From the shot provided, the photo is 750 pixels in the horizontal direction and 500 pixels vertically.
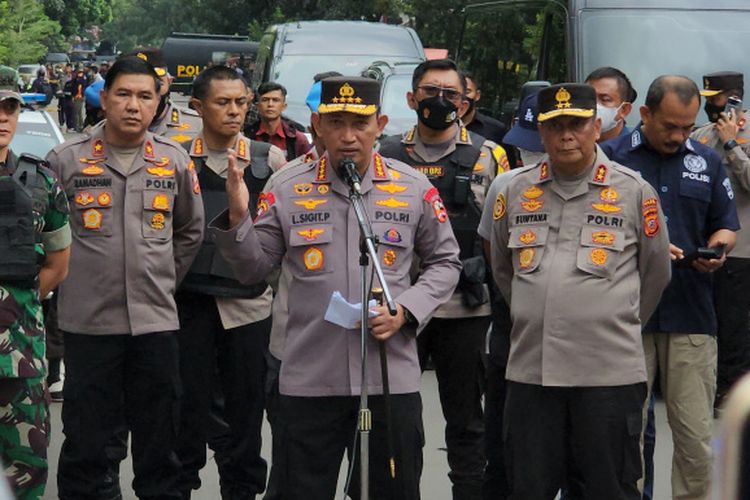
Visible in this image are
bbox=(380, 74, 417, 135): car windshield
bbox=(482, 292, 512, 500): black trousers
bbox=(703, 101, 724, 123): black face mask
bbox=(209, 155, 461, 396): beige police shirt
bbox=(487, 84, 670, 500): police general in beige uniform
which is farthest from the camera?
bbox=(380, 74, 417, 135): car windshield

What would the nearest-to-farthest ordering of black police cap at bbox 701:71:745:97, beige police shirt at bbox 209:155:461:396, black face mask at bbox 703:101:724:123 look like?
beige police shirt at bbox 209:155:461:396
black police cap at bbox 701:71:745:97
black face mask at bbox 703:101:724:123

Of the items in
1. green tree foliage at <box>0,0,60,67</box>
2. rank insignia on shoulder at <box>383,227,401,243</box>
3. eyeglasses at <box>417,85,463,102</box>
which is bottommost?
green tree foliage at <box>0,0,60,67</box>

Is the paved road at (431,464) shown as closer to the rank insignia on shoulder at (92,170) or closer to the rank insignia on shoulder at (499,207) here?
the rank insignia on shoulder at (92,170)

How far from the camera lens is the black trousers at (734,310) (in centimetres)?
810

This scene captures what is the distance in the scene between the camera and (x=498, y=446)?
5.65 metres

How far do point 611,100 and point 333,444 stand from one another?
2555mm

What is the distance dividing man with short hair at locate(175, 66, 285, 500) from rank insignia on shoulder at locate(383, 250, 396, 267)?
1.43 meters

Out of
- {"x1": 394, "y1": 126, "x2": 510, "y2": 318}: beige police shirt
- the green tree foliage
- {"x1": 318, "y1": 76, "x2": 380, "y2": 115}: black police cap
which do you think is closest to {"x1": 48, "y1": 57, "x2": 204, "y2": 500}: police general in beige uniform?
{"x1": 394, "y1": 126, "x2": 510, "y2": 318}: beige police shirt

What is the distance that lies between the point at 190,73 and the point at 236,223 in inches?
1301

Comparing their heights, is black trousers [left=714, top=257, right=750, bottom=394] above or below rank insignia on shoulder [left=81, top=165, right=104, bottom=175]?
below

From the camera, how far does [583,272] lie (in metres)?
4.78

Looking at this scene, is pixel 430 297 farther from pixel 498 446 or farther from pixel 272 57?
pixel 272 57

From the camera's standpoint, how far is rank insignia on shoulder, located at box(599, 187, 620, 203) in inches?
191

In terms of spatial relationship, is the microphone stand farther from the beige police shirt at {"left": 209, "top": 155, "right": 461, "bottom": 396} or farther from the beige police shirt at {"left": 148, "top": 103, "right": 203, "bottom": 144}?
the beige police shirt at {"left": 148, "top": 103, "right": 203, "bottom": 144}
